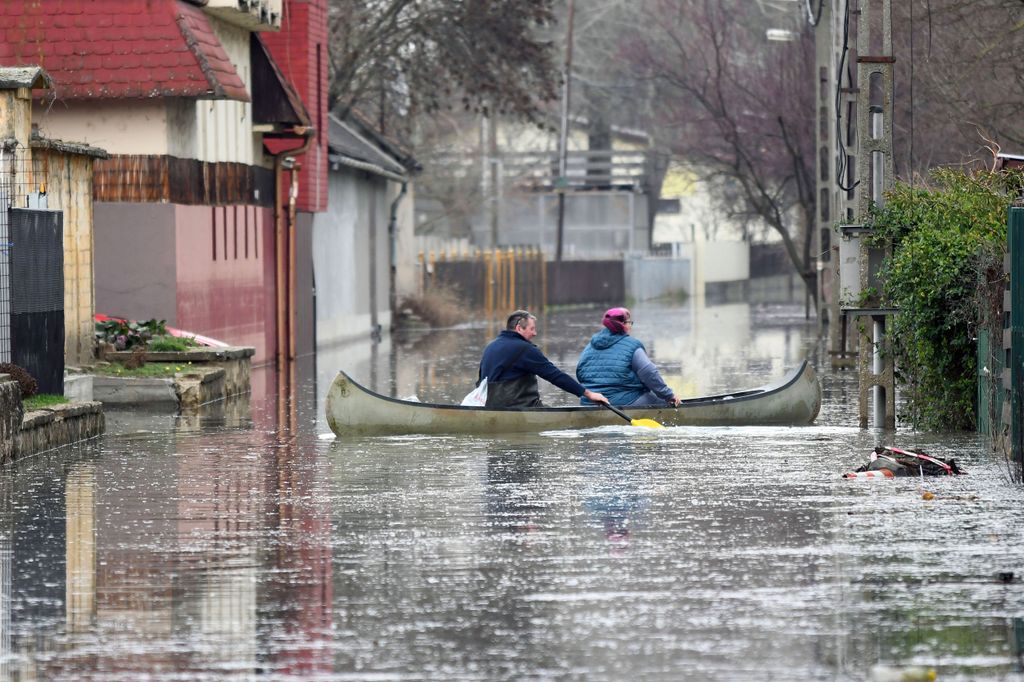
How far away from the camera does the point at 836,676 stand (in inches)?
314

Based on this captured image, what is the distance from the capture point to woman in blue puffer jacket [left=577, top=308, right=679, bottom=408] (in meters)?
19.7

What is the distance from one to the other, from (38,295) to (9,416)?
2.35 metres

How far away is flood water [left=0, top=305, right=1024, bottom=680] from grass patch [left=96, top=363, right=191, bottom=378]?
12.7 ft

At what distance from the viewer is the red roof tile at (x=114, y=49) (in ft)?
88.2

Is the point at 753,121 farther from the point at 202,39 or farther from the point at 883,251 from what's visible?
the point at 883,251

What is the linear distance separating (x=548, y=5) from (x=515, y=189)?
3226 centimetres

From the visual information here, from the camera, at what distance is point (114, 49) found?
27188 millimetres

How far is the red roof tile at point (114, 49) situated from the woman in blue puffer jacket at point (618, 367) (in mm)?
8750

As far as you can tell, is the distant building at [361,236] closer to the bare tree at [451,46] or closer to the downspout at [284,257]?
the bare tree at [451,46]

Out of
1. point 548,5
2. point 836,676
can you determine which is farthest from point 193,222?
point 836,676

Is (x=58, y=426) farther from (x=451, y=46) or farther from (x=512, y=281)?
(x=512, y=281)

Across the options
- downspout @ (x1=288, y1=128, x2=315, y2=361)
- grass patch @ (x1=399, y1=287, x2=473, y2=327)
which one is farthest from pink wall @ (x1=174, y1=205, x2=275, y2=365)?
grass patch @ (x1=399, y1=287, x2=473, y2=327)

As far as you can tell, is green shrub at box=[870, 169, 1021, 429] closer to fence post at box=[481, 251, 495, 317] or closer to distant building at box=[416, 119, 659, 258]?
fence post at box=[481, 251, 495, 317]

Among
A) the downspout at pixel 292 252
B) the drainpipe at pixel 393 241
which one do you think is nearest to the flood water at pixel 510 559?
the downspout at pixel 292 252
